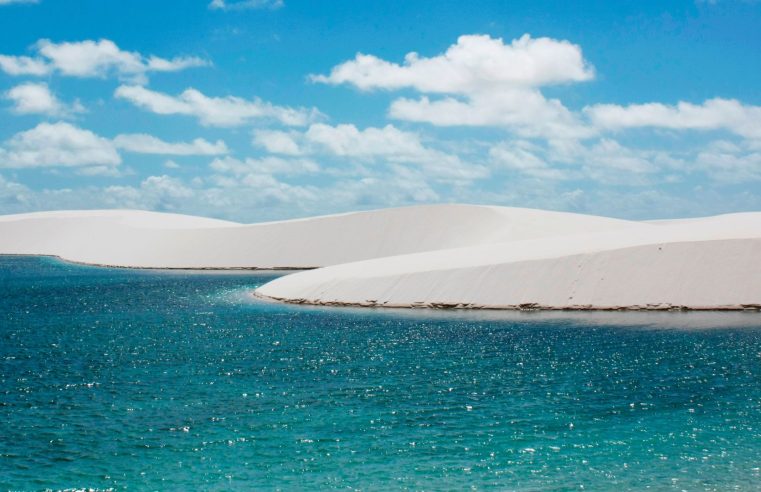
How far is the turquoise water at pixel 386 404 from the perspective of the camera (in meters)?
17.4

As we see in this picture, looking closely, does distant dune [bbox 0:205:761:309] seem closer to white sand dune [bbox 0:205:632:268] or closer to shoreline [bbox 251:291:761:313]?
shoreline [bbox 251:291:761:313]

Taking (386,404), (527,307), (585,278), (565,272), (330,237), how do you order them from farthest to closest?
(330,237) < (565,272) < (585,278) < (527,307) < (386,404)

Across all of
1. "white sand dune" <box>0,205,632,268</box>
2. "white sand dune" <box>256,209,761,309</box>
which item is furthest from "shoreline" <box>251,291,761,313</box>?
"white sand dune" <box>0,205,632,268</box>

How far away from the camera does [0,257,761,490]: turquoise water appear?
57.0ft

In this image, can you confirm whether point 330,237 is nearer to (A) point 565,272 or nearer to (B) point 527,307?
(A) point 565,272

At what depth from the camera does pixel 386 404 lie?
A: 77.3 feet

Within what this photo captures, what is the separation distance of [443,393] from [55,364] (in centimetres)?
1658

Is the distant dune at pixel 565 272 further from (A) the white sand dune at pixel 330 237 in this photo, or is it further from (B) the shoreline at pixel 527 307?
(A) the white sand dune at pixel 330 237

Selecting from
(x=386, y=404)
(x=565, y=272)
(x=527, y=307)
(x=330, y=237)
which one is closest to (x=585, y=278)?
(x=565, y=272)

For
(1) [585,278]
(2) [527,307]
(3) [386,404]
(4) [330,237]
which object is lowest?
(3) [386,404]

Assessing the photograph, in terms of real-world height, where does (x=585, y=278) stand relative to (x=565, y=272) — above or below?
below

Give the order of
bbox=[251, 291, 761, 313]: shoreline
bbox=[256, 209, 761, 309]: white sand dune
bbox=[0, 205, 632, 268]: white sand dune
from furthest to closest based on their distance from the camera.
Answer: bbox=[0, 205, 632, 268]: white sand dune
bbox=[256, 209, 761, 309]: white sand dune
bbox=[251, 291, 761, 313]: shoreline

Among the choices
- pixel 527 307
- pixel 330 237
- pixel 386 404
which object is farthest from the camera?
pixel 330 237

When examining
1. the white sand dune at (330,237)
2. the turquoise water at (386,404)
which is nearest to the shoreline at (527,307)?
the turquoise water at (386,404)
